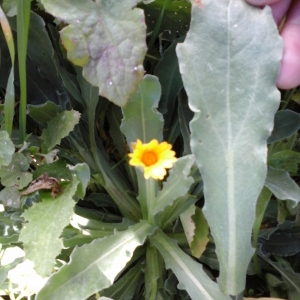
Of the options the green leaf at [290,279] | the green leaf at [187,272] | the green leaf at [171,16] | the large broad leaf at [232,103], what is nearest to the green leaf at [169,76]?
the green leaf at [171,16]

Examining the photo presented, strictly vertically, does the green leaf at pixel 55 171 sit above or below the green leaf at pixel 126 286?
above

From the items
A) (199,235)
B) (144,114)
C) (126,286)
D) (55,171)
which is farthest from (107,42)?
(126,286)

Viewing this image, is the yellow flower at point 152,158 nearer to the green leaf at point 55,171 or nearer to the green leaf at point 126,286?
the green leaf at point 55,171

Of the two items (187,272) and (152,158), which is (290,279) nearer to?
(187,272)

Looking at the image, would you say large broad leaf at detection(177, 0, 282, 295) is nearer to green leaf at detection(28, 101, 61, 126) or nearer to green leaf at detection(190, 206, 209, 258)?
green leaf at detection(190, 206, 209, 258)

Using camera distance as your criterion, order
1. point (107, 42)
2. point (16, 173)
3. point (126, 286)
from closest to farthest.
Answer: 1. point (107, 42)
2. point (16, 173)
3. point (126, 286)

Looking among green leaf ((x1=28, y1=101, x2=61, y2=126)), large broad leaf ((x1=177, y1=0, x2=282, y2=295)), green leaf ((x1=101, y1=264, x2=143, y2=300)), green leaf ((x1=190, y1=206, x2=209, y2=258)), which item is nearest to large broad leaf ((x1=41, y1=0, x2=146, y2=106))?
large broad leaf ((x1=177, y1=0, x2=282, y2=295))
